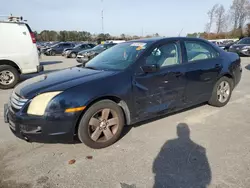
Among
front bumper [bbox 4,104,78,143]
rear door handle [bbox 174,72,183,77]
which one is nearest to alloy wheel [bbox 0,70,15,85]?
front bumper [bbox 4,104,78,143]

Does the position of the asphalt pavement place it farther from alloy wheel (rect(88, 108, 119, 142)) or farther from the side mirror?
the side mirror

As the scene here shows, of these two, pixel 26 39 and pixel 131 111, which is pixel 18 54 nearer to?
pixel 26 39

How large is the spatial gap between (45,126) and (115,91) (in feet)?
3.35

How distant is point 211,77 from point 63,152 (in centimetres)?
306

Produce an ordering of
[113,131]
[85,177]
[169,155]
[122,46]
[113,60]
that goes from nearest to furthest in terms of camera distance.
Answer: [85,177] < [169,155] < [113,131] < [113,60] < [122,46]

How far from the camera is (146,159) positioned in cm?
281

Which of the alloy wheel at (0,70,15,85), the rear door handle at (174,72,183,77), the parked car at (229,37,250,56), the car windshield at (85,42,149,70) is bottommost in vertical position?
the alloy wheel at (0,70,15,85)

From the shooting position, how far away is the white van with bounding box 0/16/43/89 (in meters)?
6.91

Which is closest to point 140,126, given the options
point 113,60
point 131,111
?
point 131,111

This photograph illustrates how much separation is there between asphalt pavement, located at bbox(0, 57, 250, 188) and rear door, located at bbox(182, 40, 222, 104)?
573 millimetres

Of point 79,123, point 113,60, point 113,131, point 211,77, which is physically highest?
point 113,60

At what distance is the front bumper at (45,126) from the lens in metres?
2.70

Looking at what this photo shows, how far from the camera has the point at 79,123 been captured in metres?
2.89

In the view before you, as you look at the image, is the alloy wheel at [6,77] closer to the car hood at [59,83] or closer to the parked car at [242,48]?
the car hood at [59,83]
